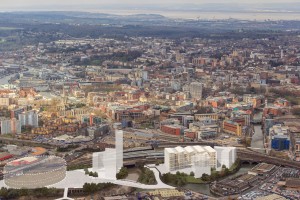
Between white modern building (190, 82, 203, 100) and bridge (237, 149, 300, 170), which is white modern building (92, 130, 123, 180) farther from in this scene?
white modern building (190, 82, 203, 100)

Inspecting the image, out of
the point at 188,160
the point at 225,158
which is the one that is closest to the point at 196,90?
the point at 225,158

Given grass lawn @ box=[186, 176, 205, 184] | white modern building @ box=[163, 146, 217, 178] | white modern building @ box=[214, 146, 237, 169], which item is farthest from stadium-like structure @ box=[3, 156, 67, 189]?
white modern building @ box=[214, 146, 237, 169]

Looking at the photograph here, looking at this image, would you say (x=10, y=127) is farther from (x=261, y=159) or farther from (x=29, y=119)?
(x=261, y=159)

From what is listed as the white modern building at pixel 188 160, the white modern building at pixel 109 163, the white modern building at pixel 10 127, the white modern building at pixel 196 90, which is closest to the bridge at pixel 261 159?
the white modern building at pixel 188 160

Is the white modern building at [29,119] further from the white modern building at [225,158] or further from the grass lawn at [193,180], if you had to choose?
the grass lawn at [193,180]

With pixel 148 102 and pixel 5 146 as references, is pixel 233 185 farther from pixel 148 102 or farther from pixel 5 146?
pixel 148 102
